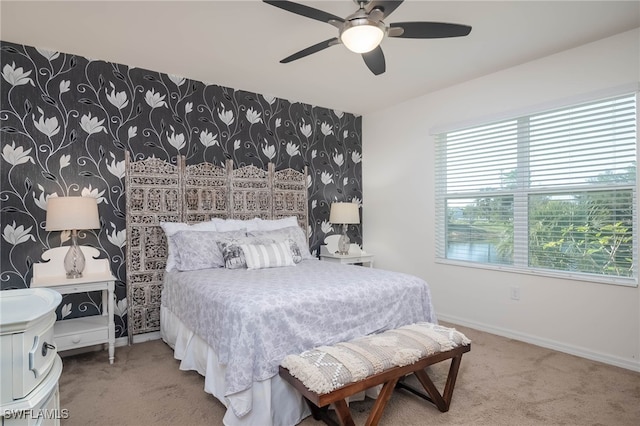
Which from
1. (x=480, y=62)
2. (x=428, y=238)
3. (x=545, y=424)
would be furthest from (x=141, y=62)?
(x=545, y=424)

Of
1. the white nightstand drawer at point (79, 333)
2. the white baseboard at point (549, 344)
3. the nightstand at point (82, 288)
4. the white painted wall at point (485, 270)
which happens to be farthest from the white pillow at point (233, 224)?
the white baseboard at point (549, 344)

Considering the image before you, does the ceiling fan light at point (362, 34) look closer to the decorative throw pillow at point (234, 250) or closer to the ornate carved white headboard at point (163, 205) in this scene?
the decorative throw pillow at point (234, 250)

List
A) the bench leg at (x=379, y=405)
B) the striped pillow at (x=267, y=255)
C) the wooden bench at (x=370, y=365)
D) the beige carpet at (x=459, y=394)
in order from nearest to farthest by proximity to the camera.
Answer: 1. the wooden bench at (x=370, y=365)
2. the bench leg at (x=379, y=405)
3. the beige carpet at (x=459, y=394)
4. the striped pillow at (x=267, y=255)

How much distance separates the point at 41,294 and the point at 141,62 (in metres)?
2.63

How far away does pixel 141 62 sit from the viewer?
342cm

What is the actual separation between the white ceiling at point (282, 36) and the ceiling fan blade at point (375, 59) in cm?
33

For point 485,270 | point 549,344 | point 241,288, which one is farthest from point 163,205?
point 549,344

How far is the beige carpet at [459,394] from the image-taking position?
2.15m

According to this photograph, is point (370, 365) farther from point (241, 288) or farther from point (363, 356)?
point (241, 288)

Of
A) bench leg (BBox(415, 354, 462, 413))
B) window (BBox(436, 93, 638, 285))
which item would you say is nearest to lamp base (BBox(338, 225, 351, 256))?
window (BBox(436, 93, 638, 285))

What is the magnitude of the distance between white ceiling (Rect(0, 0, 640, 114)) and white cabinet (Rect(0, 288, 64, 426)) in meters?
2.12

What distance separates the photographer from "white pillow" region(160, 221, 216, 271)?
3.39 m

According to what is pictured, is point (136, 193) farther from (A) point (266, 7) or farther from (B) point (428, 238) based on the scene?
(B) point (428, 238)

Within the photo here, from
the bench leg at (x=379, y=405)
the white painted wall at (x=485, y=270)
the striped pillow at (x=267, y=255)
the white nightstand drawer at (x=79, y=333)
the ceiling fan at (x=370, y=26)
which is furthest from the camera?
the striped pillow at (x=267, y=255)
